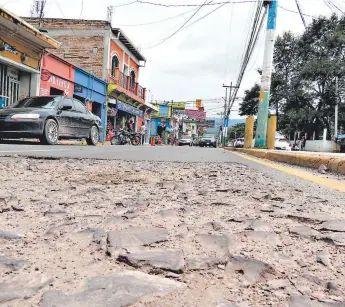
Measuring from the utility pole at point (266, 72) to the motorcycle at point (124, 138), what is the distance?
7.44 m

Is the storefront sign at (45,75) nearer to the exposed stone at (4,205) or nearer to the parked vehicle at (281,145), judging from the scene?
the exposed stone at (4,205)

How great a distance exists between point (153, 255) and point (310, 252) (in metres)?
0.56

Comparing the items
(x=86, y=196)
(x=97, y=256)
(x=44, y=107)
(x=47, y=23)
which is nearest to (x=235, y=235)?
(x=97, y=256)

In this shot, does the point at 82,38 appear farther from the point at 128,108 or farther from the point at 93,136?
the point at 93,136

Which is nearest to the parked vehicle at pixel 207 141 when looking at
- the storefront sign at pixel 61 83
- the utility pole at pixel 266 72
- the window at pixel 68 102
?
the storefront sign at pixel 61 83

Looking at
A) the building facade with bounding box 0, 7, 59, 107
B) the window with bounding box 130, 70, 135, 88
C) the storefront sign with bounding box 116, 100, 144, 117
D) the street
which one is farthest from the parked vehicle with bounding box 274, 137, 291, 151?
the street

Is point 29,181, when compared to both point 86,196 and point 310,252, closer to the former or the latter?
point 86,196

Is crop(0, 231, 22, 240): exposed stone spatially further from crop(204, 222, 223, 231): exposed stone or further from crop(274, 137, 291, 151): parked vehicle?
crop(274, 137, 291, 151): parked vehicle

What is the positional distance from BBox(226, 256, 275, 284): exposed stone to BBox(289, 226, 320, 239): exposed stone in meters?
0.40

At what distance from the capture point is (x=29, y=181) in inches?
103

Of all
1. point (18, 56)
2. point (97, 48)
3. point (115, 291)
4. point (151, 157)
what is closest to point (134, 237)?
point (115, 291)

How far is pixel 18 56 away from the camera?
1346cm

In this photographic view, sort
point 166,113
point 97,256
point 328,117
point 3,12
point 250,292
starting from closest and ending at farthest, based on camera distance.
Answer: point 250,292 → point 97,256 → point 3,12 → point 328,117 → point 166,113

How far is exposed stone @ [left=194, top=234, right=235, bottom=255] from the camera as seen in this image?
128cm
